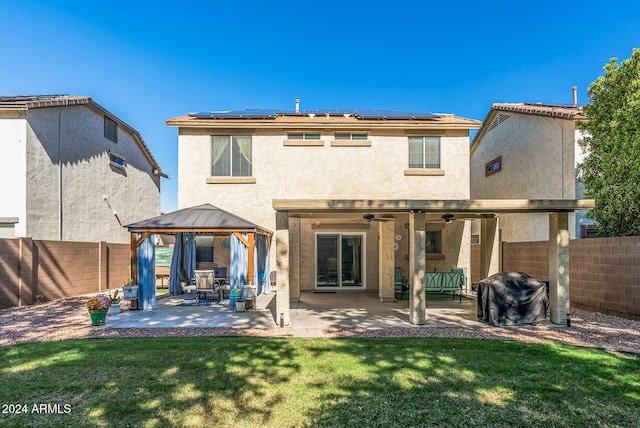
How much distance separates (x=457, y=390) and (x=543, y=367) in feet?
6.64

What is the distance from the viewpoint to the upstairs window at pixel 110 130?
1800 centimetres

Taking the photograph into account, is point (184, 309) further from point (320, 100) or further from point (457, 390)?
point (320, 100)

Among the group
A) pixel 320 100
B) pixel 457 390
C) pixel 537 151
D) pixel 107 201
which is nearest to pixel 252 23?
pixel 320 100

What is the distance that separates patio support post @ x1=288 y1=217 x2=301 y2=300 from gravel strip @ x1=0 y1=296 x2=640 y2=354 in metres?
4.22

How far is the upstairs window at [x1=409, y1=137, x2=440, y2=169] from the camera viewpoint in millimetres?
15359

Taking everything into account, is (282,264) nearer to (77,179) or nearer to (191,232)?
(191,232)

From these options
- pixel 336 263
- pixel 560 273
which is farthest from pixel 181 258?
pixel 560 273

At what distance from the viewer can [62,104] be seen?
1455 centimetres

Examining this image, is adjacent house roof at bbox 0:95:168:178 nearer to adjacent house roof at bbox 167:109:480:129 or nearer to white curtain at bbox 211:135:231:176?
adjacent house roof at bbox 167:109:480:129

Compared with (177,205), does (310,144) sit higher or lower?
higher

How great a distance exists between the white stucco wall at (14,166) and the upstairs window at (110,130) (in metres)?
4.81

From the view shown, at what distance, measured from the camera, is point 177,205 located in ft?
48.6

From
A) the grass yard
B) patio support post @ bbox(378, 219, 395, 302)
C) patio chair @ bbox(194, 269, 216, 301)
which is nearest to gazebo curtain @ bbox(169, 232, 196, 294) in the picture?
patio chair @ bbox(194, 269, 216, 301)

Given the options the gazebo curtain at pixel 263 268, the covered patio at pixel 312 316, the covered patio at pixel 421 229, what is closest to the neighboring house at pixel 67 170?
the covered patio at pixel 312 316
